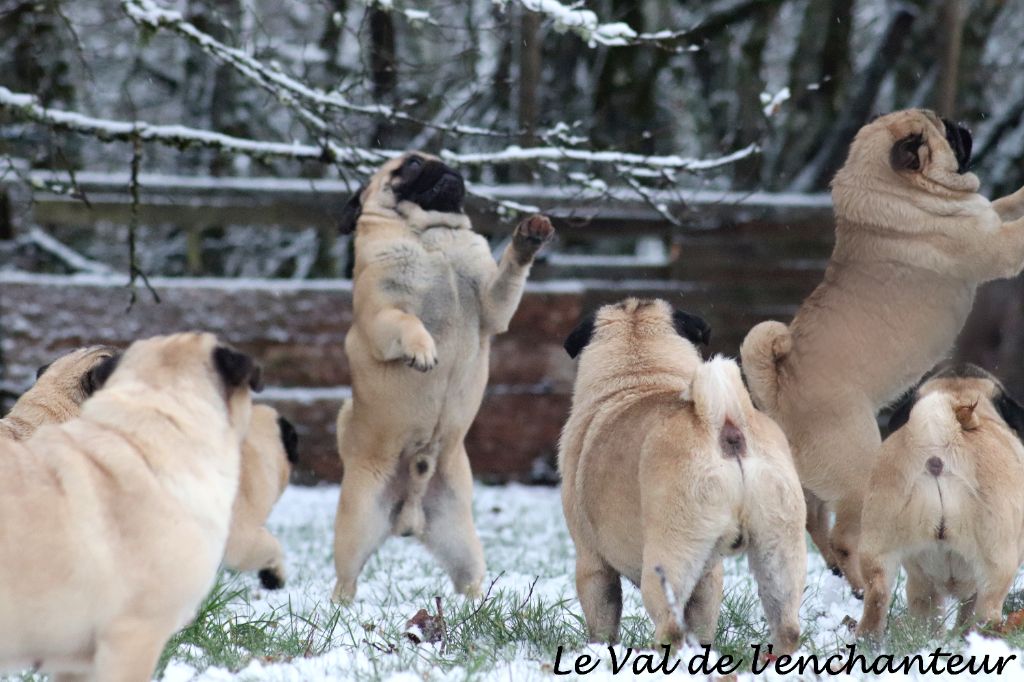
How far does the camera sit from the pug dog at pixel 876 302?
5.75 m

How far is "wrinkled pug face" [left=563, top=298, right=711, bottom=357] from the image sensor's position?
4.87m

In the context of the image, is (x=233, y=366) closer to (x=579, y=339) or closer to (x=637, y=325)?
(x=579, y=339)

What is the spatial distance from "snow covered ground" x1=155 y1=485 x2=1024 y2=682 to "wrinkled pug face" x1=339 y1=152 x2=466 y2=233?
6.36 ft

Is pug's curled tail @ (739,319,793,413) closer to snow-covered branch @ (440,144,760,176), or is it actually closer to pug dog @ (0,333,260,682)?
snow-covered branch @ (440,144,760,176)

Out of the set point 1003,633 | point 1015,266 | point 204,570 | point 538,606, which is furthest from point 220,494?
point 1015,266

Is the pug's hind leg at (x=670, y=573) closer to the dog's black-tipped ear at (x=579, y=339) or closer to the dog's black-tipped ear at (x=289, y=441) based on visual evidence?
the dog's black-tipped ear at (x=579, y=339)

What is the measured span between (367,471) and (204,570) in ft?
9.57

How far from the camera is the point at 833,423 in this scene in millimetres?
5727

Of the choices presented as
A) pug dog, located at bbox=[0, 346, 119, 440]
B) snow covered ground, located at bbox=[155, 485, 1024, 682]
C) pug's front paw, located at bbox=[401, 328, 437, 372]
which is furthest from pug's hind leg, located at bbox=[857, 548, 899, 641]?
pug dog, located at bbox=[0, 346, 119, 440]

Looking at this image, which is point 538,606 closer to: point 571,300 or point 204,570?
point 204,570

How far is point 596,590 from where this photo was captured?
14.9 ft

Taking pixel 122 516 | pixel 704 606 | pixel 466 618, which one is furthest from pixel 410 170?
pixel 122 516

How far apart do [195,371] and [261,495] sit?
324 cm

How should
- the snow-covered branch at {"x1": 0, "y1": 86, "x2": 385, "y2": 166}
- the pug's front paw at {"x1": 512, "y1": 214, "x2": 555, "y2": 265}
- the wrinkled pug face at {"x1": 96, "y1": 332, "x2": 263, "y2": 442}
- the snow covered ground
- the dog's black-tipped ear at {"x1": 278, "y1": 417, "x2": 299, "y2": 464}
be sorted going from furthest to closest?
the snow-covered branch at {"x1": 0, "y1": 86, "x2": 385, "y2": 166}, the dog's black-tipped ear at {"x1": 278, "y1": 417, "x2": 299, "y2": 464}, the pug's front paw at {"x1": 512, "y1": 214, "x2": 555, "y2": 265}, the snow covered ground, the wrinkled pug face at {"x1": 96, "y1": 332, "x2": 263, "y2": 442}
